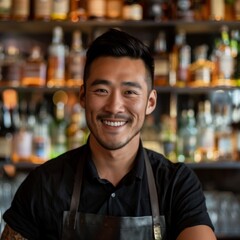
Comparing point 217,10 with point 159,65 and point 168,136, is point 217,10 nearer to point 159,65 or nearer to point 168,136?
point 159,65

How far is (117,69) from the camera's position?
1.35 meters

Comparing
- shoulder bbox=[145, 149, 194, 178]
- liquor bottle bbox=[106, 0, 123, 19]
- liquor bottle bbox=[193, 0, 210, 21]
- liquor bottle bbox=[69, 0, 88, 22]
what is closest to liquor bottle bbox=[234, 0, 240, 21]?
liquor bottle bbox=[193, 0, 210, 21]

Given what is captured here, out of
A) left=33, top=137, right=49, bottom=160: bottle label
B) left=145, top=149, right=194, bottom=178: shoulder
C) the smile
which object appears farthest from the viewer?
left=33, top=137, right=49, bottom=160: bottle label

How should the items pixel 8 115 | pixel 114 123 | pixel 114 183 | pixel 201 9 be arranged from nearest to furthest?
1. pixel 114 123
2. pixel 114 183
3. pixel 201 9
4. pixel 8 115

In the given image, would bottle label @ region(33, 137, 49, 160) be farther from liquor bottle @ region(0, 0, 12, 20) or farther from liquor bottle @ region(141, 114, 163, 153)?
liquor bottle @ region(0, 0, 12, 20)

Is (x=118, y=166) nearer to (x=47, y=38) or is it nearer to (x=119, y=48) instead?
(x=119, y=48)

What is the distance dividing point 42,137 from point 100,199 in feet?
4.98

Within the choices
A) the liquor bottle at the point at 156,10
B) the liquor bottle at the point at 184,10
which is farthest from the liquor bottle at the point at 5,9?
the liquor bottle at the point at 184,10

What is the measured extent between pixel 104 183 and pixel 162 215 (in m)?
0.17

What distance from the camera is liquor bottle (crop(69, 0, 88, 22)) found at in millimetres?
2891

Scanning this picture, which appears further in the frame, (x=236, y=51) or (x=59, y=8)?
(x=236, y=51)

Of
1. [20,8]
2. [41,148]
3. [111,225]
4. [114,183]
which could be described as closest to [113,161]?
[114,183]

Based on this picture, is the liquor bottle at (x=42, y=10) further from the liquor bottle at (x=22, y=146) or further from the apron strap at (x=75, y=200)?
the apron strap at (x=75, y=200)

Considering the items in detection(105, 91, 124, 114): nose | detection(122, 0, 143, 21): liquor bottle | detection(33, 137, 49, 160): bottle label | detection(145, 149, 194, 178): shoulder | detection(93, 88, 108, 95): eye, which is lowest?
detection(33, 137, 49, 160): bottle label
